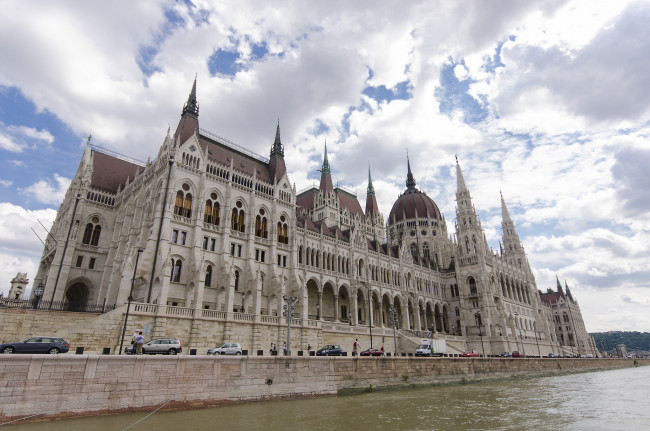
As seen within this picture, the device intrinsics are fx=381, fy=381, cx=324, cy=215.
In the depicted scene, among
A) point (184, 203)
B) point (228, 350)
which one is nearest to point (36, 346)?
point (228, 350)

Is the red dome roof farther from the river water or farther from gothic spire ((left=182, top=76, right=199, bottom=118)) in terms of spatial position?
the river water

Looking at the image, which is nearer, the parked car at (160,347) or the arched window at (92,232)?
the parked car at (160,347)

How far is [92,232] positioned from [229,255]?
18428mm

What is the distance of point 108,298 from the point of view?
38.8 m

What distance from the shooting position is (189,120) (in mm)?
46875

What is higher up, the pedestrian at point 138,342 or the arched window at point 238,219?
the arched window at point 238,219

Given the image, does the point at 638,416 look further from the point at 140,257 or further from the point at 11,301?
the point at 11,301

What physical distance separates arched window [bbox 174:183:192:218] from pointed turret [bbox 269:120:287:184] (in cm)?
1364

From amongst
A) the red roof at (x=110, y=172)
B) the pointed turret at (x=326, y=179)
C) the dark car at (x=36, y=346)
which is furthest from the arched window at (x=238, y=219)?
the pointed turret at (x=326, y=179)

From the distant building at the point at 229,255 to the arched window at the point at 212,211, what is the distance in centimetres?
11

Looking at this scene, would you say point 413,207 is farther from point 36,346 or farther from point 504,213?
point 36,346

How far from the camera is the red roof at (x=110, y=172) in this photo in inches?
1944

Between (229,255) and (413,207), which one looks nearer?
(229,255)

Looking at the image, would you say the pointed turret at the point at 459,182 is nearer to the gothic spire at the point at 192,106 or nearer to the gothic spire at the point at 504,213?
the gothic spire at the point at 504,213
